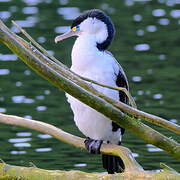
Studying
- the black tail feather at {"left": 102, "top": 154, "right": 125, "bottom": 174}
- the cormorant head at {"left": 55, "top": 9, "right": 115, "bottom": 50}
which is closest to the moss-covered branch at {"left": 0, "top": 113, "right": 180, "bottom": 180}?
the black tail feather at {"left": 102, "top": 154, "right": 125, "bottom": 174}

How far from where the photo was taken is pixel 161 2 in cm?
1867

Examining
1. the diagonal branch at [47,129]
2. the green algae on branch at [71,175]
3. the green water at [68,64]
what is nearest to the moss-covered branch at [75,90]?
the green algae on branch at [71,175]

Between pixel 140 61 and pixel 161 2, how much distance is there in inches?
184

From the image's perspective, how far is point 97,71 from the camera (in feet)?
25.1

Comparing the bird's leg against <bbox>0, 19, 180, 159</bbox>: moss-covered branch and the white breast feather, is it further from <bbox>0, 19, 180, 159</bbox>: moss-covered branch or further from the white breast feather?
<bbox>0, 19, 180, 159</bbox>: moss-covered branch

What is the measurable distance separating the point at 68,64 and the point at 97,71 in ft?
20.0

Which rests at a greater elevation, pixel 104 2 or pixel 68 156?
pixel 104 2

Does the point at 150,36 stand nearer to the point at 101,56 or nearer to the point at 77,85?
the point at 101,56

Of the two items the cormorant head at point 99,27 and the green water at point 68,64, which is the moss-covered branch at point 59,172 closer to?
the cormorant head at point 99,27

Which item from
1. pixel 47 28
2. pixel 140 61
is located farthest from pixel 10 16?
pixel 140 61

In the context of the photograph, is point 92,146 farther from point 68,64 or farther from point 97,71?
point 68,64

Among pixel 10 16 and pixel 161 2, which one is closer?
pixel 10 16

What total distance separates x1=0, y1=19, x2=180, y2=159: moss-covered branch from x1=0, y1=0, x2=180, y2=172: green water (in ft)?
9.89

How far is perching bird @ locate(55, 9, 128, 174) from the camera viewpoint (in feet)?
25.2
